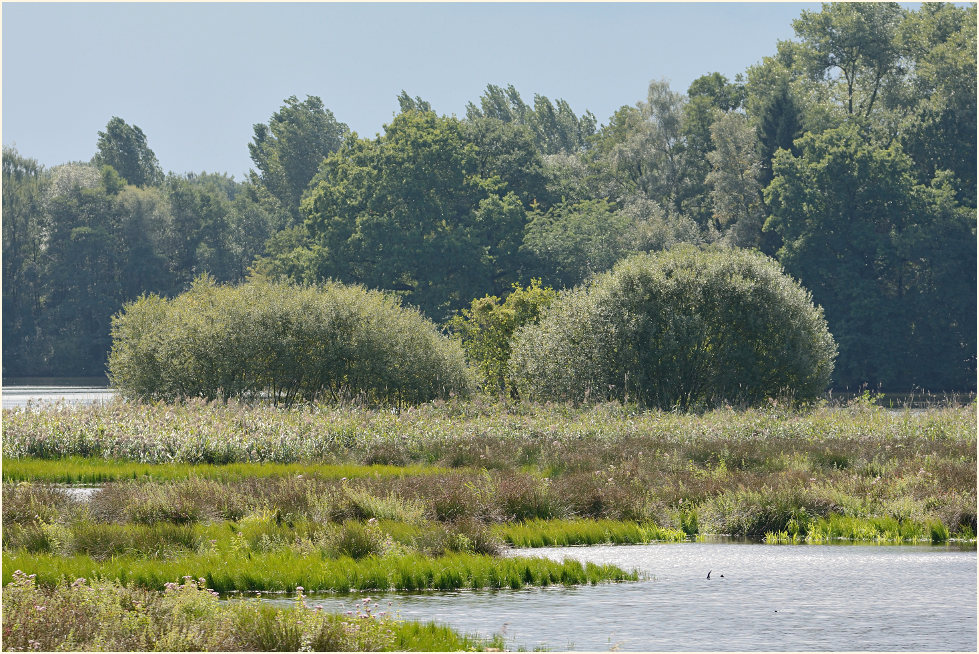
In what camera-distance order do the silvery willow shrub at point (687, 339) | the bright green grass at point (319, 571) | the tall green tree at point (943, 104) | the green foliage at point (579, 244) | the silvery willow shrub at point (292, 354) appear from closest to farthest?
the bright green grass at point (319, 571) < the silvery willow shrub at point (687, 339) < the silvery willow shrub at point (292, 354) < the tall green tree at point (943, 104) < the green foliage at point (579, 244)

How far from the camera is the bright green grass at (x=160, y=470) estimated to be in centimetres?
2786

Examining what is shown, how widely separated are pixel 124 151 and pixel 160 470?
12052cm

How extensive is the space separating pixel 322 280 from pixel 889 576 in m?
74.0

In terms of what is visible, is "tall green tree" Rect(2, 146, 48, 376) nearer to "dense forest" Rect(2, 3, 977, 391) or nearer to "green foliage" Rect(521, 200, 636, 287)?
"dense forest" Rect(2, 3, 977, 391)

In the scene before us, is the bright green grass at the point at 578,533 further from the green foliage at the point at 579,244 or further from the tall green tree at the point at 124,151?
the tall green tree at the point at 124,151

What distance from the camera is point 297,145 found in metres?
130

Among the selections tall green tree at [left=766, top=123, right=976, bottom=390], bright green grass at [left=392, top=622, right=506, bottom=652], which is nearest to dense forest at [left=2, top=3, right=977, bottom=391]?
tall green tree at [left=766, top=123, right=976, bottom=390]

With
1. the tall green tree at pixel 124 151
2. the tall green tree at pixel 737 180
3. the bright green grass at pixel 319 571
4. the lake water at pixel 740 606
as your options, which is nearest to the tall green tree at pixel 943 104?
the tall green tree at pixel 737 180

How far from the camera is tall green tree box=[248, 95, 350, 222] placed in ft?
424

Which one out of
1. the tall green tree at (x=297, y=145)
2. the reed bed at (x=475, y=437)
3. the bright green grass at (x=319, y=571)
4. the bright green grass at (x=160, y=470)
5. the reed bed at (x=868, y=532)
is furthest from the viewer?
the tall green tree at (x=297, y=145)

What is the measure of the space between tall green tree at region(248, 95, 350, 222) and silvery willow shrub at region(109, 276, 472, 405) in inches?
3074

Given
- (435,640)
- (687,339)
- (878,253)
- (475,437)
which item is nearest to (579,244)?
(878,253)

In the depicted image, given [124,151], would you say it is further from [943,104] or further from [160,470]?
[160,470]

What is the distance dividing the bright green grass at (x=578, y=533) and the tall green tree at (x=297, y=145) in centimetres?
10511
